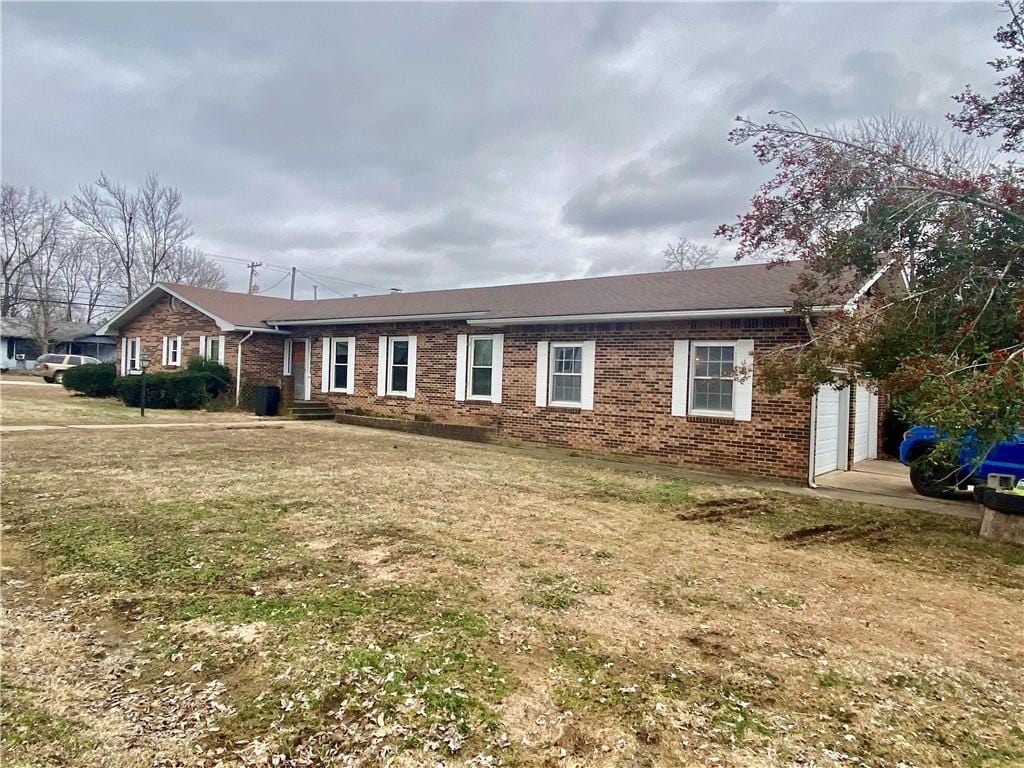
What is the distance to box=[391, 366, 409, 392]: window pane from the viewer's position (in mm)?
16156

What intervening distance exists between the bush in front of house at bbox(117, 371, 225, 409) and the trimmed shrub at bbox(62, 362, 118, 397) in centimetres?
377

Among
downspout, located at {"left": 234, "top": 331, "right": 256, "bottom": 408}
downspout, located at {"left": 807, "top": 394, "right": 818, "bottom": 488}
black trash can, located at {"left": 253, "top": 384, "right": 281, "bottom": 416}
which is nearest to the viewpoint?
downspout, located at {"left": 807, "top": 394, "right": 818, "bottom": 488}

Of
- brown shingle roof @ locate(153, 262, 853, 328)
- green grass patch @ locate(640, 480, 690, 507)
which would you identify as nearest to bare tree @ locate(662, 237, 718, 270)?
brown shingle roof @ locate(153, 262, 853, 328)

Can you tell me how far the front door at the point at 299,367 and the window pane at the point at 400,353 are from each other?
4.38 metres

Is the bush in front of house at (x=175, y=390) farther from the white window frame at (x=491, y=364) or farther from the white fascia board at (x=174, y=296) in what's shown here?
the white window frame at (x=491, y=364)

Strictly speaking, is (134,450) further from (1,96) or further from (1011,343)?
(1011,343)

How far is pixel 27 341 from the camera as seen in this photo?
1757 inches

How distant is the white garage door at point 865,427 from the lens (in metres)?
12.6

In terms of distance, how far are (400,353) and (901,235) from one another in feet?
40.1

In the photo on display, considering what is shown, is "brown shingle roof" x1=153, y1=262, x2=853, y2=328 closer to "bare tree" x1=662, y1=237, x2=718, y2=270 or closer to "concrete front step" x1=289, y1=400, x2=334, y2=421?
"concrete front step" x1=289, y1=400, x2=334, y2=421

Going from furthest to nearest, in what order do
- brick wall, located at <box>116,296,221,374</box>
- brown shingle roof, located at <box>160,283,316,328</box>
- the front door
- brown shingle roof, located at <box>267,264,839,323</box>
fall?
brick wall, located at <box>116,296,221,374</box> → brown shingle roof, located at <box>160,283,316,328</box> → the front door → brown shingle roof, located at <box>267,264,839,323</box>

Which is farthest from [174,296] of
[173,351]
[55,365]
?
[55,365]

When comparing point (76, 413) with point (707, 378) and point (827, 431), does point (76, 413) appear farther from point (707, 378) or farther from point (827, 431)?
point (827, 431)

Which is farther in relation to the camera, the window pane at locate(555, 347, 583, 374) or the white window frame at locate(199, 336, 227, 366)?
the white window frame at locate(199, 336, 227, 366)
